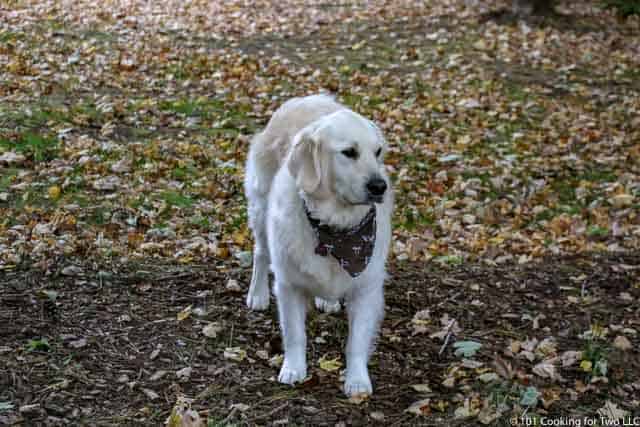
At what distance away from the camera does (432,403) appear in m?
4.01

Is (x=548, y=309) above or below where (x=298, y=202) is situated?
below

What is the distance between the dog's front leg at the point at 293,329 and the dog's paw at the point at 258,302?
0.72m

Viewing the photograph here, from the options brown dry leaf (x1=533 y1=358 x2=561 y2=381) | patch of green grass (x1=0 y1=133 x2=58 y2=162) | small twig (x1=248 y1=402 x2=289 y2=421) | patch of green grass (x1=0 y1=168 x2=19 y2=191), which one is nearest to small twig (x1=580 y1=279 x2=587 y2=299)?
brown dry leaf (x1=533 y1=358 x2=561 y2=381)

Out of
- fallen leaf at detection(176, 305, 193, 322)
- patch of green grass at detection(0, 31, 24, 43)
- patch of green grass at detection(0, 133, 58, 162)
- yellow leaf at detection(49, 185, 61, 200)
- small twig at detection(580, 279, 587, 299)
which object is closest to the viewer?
fallen leaf at detection(176, 305, 193, 322)

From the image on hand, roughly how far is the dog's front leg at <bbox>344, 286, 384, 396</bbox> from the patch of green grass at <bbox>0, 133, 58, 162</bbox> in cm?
413

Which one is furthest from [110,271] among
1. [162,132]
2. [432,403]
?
[162,132]

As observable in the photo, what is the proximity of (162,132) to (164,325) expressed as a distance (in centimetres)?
426

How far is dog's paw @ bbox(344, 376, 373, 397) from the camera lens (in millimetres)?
4035

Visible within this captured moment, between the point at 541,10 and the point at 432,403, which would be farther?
the point at 541,10

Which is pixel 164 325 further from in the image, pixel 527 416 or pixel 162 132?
pixel 162 132

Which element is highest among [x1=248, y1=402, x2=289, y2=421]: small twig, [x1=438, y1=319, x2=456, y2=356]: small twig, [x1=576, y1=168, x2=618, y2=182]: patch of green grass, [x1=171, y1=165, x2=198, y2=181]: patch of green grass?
[x1=248, y1=402, x2=289, y2=421]: small twig

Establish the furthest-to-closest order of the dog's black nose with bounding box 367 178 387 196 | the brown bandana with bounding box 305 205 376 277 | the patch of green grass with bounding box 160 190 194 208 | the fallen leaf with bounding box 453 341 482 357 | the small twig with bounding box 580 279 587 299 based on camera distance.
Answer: the patch of green grass with bounding box 160 190 194 208 → the small twig with bounding box 580 279 587 299 → the fallen leaf with bounding box 453 341 482 357 → the brown bandana with bounding box 305 205 376 277 → the dog's black nose with bounding box 367 178 387 196

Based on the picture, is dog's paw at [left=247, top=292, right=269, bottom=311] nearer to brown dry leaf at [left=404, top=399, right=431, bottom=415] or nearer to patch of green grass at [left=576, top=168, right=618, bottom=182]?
brown dry leaf at [left=404, top=399, right=431, bottom=415]

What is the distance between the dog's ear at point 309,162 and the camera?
12.7 ft
